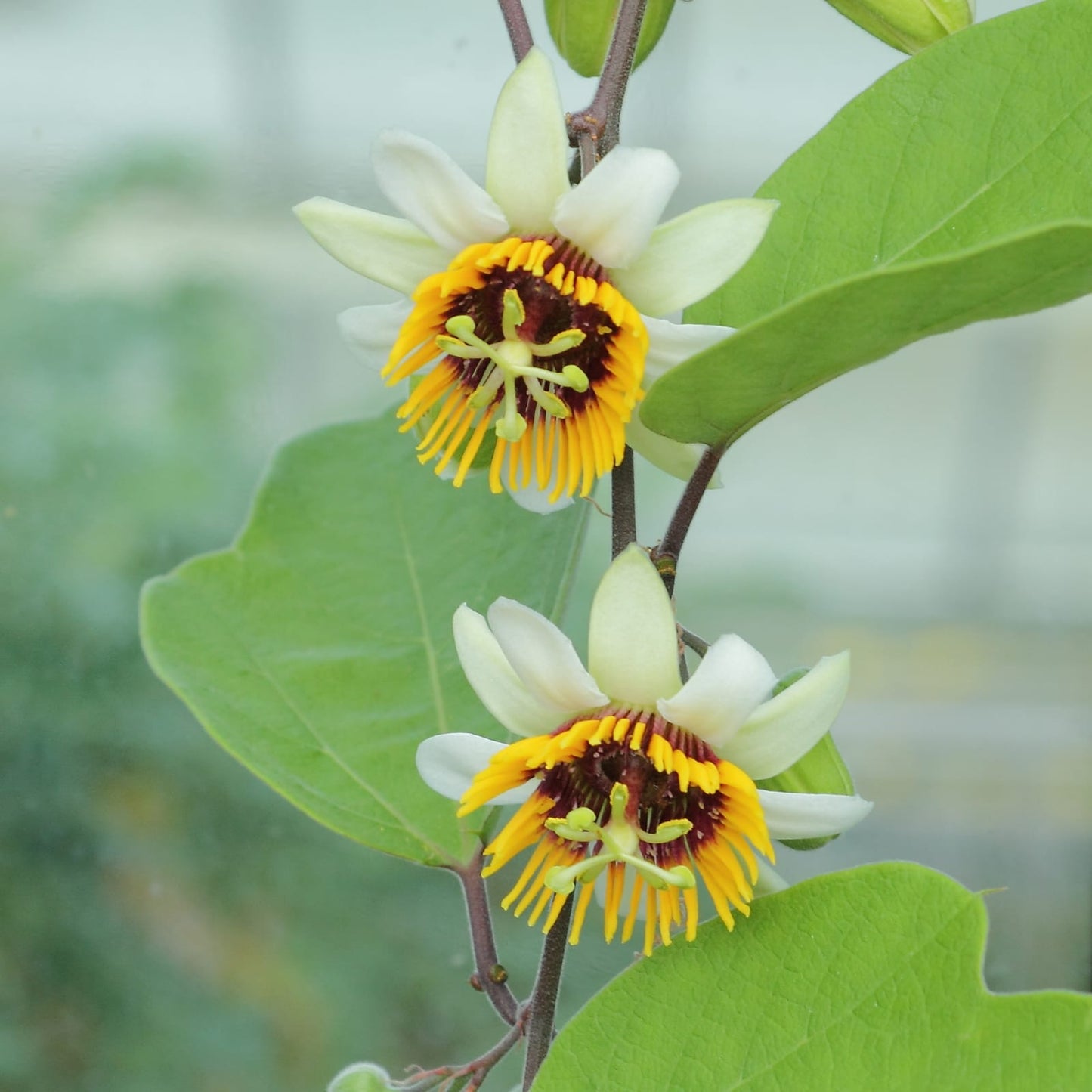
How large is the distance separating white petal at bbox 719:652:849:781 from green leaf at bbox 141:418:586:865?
0.58ft

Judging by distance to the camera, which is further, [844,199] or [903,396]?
[903,396]

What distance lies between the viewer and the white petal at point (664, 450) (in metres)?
0.38

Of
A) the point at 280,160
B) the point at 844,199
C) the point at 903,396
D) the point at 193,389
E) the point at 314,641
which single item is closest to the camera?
the point at 844,199

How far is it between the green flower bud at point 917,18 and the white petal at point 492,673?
0.24 m

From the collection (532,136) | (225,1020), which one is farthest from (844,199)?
(225,1020)

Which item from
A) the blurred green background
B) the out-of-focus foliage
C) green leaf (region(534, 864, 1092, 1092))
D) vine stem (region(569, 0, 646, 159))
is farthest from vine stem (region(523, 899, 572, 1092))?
the out-of-focus foliage

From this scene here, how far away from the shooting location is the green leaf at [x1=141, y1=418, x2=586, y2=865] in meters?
0.51

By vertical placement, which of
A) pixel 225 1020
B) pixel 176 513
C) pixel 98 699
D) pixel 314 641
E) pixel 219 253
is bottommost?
pixel 225 1020

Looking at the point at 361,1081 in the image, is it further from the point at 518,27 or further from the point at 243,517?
the point at 243,517

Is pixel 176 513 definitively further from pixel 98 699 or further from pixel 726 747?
pixel 726 747

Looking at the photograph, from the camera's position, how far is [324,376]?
46.7 inches

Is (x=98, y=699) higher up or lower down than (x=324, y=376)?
lower down

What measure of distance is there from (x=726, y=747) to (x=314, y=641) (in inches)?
9.6

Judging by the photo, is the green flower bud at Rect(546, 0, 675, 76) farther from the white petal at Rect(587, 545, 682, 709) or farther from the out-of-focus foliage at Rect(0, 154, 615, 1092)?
the out-of-focus foliage at Rect(0, 154, 615, 1092)
